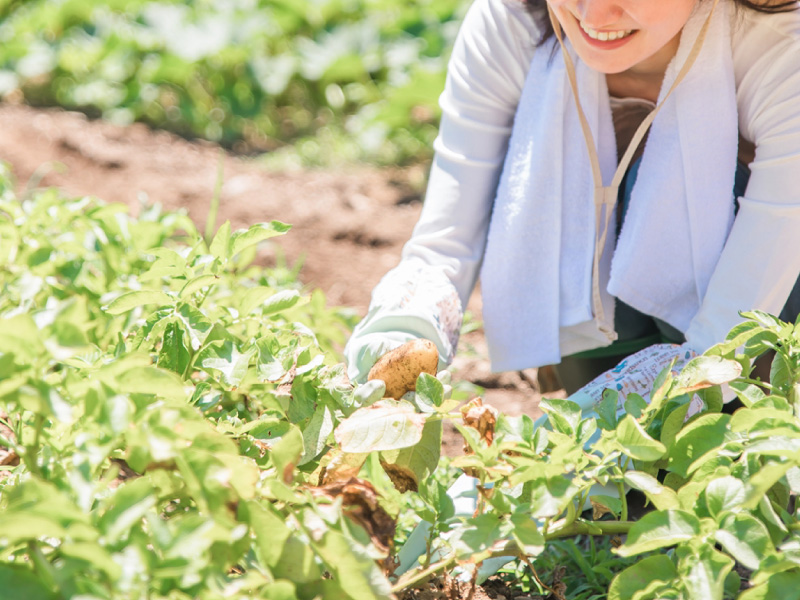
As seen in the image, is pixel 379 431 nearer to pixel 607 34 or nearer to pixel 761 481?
pixel 761 481

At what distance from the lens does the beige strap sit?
1.48 m

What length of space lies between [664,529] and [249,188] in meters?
2.44

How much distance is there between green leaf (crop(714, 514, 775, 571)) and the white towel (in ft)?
2.58

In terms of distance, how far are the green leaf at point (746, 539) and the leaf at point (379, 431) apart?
1.07 ft

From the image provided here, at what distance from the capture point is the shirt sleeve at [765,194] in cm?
141

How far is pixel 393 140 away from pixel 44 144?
4.37 ft

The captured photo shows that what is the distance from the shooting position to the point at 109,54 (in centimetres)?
409

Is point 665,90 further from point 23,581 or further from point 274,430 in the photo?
point 23,581

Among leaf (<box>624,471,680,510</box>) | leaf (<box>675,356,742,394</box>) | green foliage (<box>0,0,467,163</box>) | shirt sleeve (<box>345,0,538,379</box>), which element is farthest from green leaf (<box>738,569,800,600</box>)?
green foliage (<box>0,0,467,163</box>)

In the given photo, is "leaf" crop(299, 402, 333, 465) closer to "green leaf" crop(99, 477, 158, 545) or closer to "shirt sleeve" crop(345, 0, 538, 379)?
"green leaf" crop(99, 477, 158, 545)

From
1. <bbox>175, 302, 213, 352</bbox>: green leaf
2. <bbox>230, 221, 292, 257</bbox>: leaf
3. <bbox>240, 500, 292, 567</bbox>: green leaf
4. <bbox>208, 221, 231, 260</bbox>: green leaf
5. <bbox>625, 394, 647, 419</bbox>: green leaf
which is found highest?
<bbox>230, 221, 292, 257</bbox>: leaf

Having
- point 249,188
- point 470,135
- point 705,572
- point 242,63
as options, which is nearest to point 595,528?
point 705,572

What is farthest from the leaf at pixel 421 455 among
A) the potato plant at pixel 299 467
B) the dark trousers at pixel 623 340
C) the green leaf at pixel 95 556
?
the dark trousers at pixel 623 340

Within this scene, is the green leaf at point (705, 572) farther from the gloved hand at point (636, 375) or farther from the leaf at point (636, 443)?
the gloved hand at point (636, 375)
